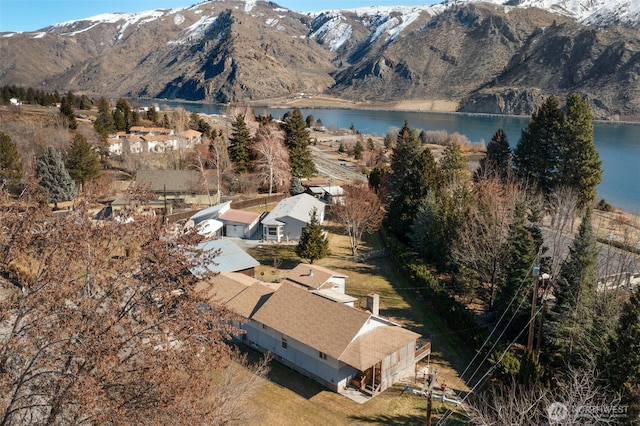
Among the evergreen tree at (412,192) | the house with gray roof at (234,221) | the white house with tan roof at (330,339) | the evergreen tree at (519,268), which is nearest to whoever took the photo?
the white house with tan roof at (330,339)

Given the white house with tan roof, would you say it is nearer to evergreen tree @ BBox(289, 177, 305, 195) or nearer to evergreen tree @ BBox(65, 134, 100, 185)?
evergreen tree @ BBox(289, 177, 305, 195)

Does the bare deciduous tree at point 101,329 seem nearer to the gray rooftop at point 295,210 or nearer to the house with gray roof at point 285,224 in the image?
the gray rooftop at point 295,210

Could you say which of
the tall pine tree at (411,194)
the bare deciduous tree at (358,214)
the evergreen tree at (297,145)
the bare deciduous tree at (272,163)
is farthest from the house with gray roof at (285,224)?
the evergreen tree at (297,145)

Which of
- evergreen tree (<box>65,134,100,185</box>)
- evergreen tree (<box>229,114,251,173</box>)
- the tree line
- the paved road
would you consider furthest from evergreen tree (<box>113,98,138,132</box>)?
the tree line

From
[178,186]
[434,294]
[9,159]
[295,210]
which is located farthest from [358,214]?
[9,159]

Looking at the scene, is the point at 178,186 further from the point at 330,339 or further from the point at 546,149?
the point at 546,149

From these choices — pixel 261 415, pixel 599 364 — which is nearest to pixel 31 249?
pixel 261 415

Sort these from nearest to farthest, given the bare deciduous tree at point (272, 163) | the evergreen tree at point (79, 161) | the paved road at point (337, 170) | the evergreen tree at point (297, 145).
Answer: the evergreen tree at point (79, 161)
the bare deciduous tree at point (272, 163)
the evergreen tree at point (297, 145)
the paved road at point (337, 170)
